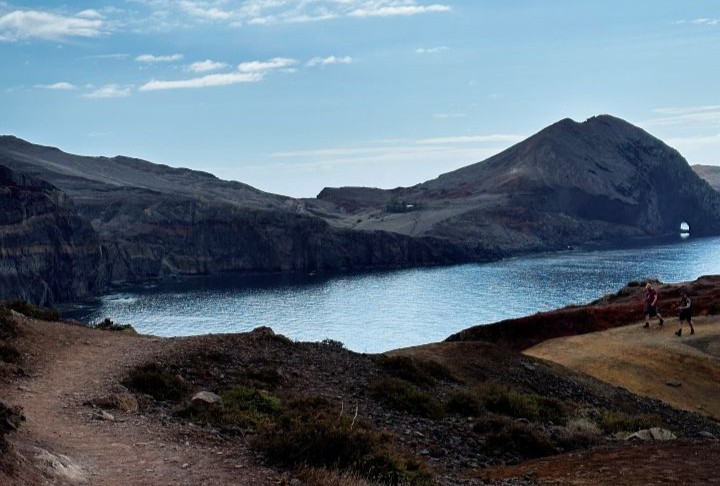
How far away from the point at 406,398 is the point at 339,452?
839 centimetres

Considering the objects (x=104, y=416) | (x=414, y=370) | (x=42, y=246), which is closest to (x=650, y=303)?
(x=414, y=370)

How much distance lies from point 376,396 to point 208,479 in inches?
387

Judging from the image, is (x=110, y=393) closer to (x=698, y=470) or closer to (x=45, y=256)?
(x=698, y=470)

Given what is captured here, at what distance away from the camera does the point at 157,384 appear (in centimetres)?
1739

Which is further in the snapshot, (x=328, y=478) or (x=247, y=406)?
(x=247, y=406)

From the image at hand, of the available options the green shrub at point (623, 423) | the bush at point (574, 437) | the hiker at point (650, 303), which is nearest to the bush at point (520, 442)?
the bush at point (574, 437)

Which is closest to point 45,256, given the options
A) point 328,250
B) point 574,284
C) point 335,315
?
point 335,315

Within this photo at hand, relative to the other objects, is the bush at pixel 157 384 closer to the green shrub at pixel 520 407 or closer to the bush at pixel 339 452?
the bush at pixel 339 452

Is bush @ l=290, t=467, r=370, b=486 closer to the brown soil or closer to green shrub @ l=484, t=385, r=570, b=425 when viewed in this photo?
the brown soil

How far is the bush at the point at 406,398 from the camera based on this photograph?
63.5 ft

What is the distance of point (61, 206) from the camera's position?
481 ft

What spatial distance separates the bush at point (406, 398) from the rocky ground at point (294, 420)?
0.05 meters

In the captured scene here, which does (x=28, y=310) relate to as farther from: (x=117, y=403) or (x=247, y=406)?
(x=247, y=406)

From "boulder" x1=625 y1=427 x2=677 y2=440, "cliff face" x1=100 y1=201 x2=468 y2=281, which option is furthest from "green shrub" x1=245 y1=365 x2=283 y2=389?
"cliff face" x1=100 y1=201 x2=468 y2=281
